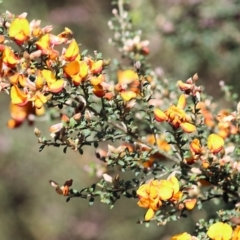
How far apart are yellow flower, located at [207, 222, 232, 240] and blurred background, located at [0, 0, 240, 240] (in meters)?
1.91

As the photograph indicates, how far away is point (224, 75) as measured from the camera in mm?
3566

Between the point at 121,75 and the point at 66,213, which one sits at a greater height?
the point at 66,213

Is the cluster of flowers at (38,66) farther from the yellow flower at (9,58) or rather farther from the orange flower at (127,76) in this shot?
the orange flower at (127,76)

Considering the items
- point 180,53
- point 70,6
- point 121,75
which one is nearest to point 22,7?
point 70,6

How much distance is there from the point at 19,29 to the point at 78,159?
2998mm

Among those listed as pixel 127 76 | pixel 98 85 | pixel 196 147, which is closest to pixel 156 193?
pixel 196 147

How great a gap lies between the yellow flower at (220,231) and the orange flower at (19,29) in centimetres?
69

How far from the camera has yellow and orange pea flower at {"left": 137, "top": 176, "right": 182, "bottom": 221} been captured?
121cm

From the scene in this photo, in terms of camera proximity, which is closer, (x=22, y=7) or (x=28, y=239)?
(x=28, y=239)

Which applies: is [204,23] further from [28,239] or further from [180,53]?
[28,239]

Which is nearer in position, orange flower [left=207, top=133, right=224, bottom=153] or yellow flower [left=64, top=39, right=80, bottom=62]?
yellow flower [left=64, top=39, right=80, bottom=62]

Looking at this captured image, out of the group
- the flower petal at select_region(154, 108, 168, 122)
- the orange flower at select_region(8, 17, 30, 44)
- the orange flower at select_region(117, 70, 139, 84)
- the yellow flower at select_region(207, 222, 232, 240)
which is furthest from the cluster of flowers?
the orange flower at select_region(117, 70, 139, 84)

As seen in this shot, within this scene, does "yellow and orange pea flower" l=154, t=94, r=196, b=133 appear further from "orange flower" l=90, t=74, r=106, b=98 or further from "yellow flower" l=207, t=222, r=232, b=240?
"yellow flower" l=207, t=222, r=232, b=240

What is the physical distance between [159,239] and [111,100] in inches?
96.0
